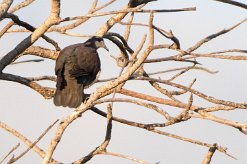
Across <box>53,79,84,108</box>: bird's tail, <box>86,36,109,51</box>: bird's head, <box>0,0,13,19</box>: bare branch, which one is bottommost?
<box>53,79,84,108</box>: bird's tail

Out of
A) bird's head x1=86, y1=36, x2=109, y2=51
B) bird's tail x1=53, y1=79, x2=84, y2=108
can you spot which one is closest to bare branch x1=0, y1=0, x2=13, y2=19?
bird's tail x1=53, y1=79, x2=84, y2=108

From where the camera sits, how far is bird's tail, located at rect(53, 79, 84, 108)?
6466 mm

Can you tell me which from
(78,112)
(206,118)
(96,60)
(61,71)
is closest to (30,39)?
(78,112)

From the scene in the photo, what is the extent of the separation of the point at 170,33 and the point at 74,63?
139 inches

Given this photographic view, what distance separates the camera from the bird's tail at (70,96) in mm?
6466

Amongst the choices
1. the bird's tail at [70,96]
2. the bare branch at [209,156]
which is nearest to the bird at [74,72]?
the bird's tail at [70,96]

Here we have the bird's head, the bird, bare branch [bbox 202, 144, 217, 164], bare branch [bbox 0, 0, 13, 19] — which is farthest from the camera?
the bird's head

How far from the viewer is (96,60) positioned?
24.7ft

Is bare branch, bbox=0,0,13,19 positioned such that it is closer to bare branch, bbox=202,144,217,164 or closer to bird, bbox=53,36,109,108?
bare branch, bbox=202,144,217,164

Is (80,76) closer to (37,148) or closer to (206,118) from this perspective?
(37,148)

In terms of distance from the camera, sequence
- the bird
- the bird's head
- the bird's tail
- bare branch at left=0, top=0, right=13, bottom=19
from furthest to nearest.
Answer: the bird's head
the bird
the bird's tail
bare branch at left=0, top=0, right=13, bottom=19

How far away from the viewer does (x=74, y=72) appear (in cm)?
714

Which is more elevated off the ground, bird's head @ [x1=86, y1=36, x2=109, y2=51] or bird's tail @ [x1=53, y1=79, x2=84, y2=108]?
bird's head @ [x1=86, y1=36, x2=109, y2=51]

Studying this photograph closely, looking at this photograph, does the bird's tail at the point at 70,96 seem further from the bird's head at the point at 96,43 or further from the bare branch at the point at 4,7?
the bare branch at the point at 4,7
